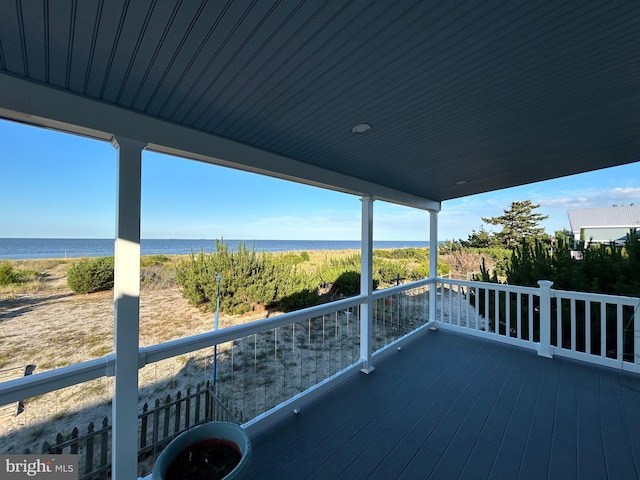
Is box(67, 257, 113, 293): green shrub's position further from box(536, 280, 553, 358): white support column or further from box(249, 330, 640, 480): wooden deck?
box(536, 280, 553, 358): white support column

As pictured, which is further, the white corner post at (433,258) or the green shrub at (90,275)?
the green shrub at (90,275)

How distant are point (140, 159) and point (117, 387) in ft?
4.29

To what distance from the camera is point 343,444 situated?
2.01 metres

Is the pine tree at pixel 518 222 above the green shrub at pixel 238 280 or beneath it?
above

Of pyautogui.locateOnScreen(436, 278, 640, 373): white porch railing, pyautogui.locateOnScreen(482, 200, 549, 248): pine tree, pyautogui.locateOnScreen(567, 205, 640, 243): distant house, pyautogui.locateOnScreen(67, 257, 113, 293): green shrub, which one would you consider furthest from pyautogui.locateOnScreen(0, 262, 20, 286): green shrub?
pyautogui.locateOnScreen(482, 200, 549, 248): pine tree

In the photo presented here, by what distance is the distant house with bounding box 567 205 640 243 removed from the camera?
472 inches

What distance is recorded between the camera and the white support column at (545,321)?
350 cm

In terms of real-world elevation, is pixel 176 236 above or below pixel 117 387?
above

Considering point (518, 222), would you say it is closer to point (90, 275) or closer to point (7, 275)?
point (90, 275)

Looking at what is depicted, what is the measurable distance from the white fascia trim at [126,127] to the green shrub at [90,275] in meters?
7.05

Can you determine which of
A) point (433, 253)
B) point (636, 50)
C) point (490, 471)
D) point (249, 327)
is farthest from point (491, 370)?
point (636, 50)

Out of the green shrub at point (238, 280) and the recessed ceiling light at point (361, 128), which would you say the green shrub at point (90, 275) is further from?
the recessed ceiling light at point (361, 128)

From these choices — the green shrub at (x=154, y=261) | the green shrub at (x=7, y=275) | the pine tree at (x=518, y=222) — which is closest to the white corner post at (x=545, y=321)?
the green shrub at (x=7, y=275)

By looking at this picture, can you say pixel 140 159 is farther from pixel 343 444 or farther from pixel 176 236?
pixel 176 236
